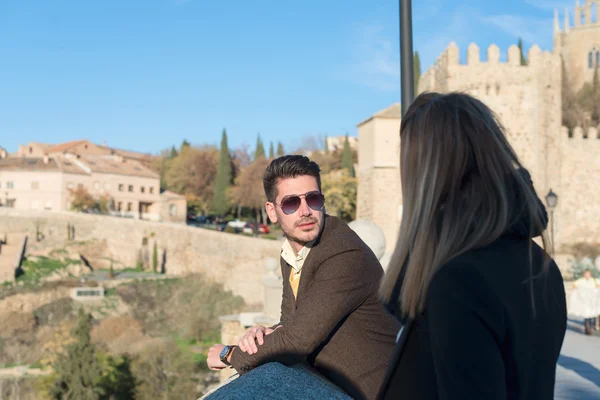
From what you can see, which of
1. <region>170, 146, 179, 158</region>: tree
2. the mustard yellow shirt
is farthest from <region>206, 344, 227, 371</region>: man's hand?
<region>170, 146, 179, 158</region>: tree

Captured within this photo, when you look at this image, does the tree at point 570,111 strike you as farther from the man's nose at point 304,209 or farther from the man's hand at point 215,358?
the man's hand at point 215,358

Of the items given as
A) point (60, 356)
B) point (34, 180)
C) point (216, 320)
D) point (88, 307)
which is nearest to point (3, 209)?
point (34, 180)

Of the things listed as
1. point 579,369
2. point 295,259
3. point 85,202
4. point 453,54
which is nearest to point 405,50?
point 295,259

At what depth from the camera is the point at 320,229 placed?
2.26 meters

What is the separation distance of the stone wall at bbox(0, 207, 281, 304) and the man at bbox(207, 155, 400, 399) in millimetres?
29604

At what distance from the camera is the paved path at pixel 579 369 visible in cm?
511

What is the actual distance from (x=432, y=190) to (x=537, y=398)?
0.41 meters

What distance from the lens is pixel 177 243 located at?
38.3m

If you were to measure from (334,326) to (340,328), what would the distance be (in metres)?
0.04

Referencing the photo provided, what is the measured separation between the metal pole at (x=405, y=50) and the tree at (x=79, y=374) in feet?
55.9

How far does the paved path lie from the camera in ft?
16.8

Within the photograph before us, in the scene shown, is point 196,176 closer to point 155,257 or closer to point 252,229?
point 252,229

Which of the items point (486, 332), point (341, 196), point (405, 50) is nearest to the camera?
point (486, 332)

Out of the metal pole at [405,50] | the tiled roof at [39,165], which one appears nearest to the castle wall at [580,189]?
the metal pole at [405,50]
